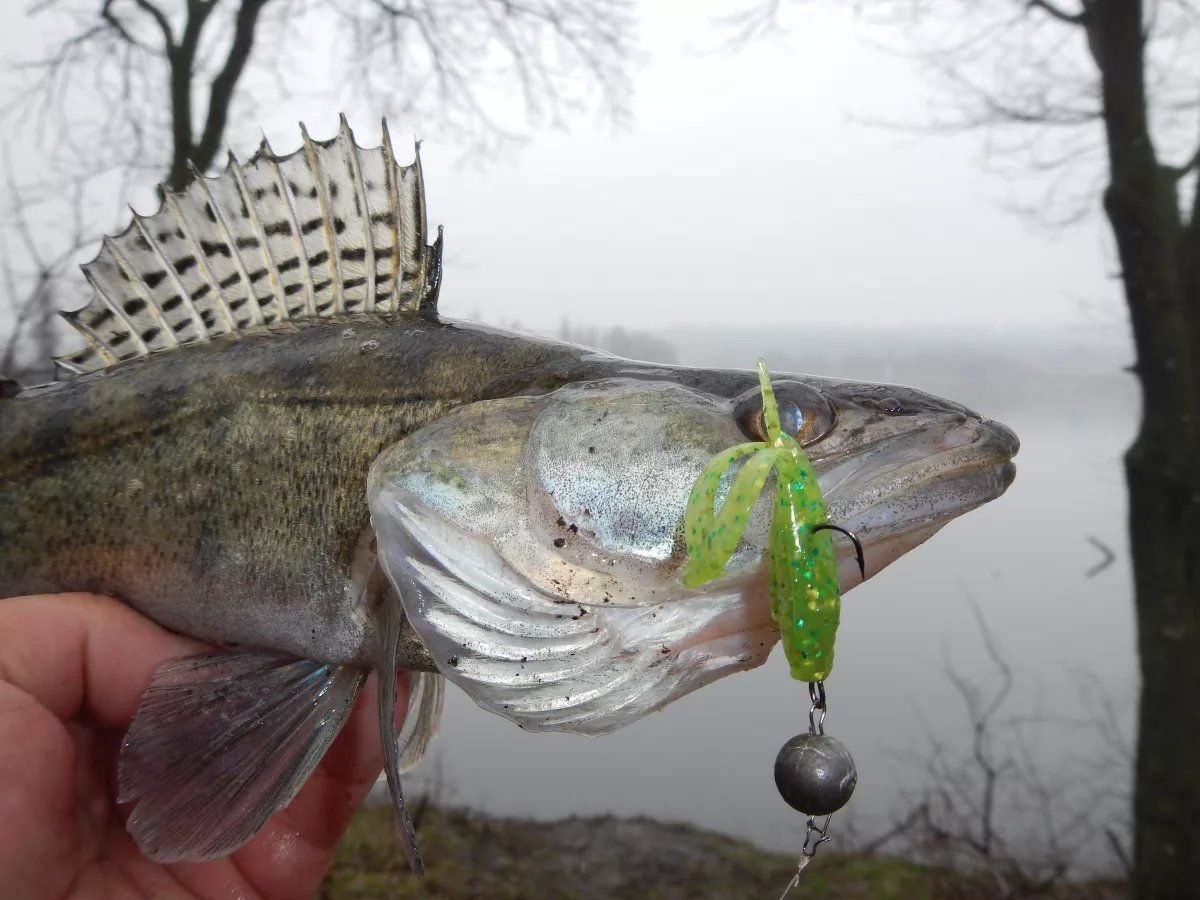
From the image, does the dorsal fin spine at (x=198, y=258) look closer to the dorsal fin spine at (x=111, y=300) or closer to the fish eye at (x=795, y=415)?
the dorsal fin spine at (x=111, y=300)

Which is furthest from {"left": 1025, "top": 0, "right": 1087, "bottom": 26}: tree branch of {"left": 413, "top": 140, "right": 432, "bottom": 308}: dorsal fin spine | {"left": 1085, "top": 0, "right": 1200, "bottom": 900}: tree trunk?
{"left": 413, "top": 140, "right": 432, "bottom": 308}: dorsal fin spine

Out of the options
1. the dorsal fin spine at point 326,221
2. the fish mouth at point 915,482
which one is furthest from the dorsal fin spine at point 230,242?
the fish mouth at point 915,482

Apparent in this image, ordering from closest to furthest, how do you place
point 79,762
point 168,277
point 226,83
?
point 79,762
point 168,277
point 226,83

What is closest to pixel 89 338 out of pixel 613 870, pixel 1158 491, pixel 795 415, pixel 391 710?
pixel 391 710

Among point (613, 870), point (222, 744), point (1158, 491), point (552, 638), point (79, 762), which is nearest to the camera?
point (552, 638)

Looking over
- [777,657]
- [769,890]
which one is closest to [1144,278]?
[777,657]

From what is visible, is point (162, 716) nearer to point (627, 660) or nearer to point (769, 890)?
point (627, 660)

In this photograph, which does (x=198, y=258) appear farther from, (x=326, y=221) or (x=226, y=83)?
(x=226, y=83)
